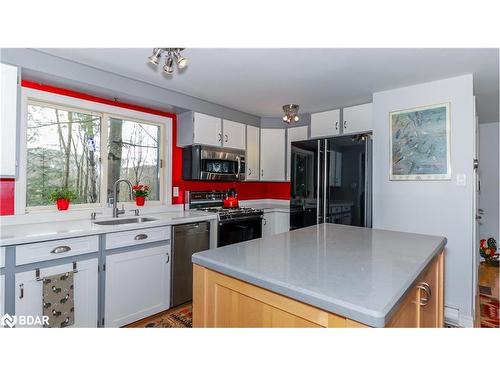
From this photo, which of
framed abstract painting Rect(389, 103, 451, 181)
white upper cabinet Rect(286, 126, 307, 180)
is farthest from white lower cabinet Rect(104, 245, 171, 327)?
framed abstract painting Rect(389, 103, 451, 181)

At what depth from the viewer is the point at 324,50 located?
6.63 feet

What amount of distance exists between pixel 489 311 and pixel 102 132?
429cm

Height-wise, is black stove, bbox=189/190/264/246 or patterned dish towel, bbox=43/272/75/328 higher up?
black stove, bbox=189/190/264/246

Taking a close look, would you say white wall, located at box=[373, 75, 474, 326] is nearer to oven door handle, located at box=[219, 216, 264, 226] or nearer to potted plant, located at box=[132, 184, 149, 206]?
oven door handle, located at box=[219, 216, 264, 226]

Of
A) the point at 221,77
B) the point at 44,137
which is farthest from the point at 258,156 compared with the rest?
the point at 44,137

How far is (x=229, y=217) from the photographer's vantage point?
313cm

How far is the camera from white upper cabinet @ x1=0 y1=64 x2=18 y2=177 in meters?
1.83

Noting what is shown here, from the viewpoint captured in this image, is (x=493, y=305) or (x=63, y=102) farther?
(x=493, y=305)

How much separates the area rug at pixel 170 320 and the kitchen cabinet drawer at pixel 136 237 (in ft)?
2.31

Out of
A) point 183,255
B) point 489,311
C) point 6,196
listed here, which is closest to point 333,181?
point 183,255

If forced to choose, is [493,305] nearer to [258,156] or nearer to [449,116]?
[449,116]

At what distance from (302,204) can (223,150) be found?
1209 mm

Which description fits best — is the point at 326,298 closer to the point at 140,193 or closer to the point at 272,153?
the point at 140,193

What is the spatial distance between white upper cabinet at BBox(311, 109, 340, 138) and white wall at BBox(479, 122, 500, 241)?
9.68ft
